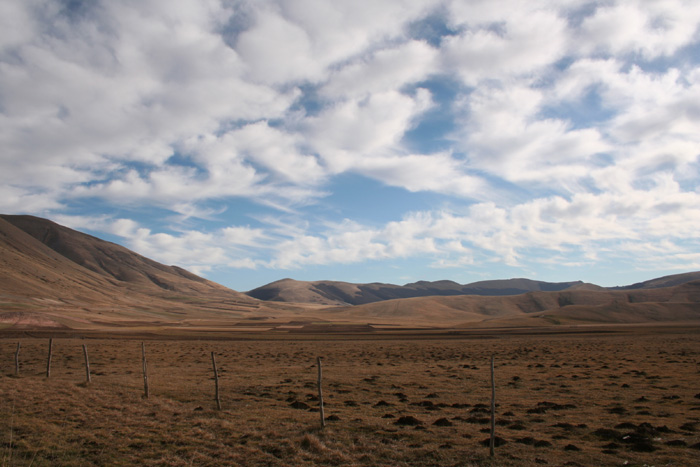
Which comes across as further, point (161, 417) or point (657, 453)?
point (161, 417)

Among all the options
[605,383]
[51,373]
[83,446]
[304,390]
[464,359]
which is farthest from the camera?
[464,359]

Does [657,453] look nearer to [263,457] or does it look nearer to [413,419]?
[413,419]

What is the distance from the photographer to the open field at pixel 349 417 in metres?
14.1

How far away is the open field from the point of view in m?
14.1

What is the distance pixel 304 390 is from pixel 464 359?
1052 inches

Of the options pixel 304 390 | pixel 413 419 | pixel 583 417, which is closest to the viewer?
pixel 413 419

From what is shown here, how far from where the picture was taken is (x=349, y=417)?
19.7 metres

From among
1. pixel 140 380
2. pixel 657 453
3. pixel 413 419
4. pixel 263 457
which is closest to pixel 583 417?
pixel 657 453

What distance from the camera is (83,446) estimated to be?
14.9 m

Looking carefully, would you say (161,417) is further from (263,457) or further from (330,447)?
(330,447)

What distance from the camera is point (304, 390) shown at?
2759 cm

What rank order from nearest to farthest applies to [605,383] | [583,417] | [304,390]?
1. [583,417]
2. [304,390]
3. [605,383]

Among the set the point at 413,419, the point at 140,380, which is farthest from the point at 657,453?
the point at 140,380

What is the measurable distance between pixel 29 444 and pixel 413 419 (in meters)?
14.8
